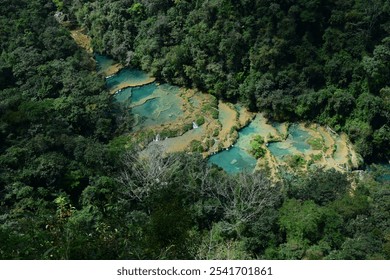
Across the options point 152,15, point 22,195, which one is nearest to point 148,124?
point 152,15

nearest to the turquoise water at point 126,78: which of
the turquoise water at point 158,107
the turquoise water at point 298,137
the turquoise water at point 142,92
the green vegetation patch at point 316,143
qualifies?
the turquoise water at point 142,92

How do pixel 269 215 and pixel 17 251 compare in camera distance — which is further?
pixel 269 215

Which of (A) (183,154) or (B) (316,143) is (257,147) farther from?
(A) (183,154)

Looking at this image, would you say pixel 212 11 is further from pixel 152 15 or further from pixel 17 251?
pixel 17 251

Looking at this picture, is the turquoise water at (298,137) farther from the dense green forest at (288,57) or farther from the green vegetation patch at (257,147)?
the green vegetation patch at (257,147)

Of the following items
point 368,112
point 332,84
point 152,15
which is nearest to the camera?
point 368,112

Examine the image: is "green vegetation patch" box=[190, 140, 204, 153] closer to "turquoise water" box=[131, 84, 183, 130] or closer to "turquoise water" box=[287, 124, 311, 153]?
"turquoise water" box=[131, 84, 183, 130]

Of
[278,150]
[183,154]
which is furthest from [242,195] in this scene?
[278,150]
